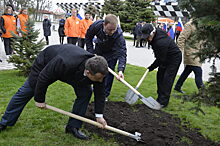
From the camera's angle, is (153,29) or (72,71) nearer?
(72,71)

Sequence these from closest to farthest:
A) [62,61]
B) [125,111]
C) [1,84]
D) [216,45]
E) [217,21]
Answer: [217,21], [216,45], [62,61], [125,111], [1,84]

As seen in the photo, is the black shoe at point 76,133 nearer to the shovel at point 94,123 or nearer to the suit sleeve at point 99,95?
the shovel at point 94,123

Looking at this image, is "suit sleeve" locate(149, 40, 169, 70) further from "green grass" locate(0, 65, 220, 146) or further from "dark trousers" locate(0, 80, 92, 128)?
"dark trousers" locate(0, 80, 92, 128)

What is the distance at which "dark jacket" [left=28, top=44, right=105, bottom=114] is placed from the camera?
291cm

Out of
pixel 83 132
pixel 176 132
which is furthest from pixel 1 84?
pixel 176 132

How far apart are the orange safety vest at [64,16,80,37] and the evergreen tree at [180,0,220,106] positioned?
337 inches

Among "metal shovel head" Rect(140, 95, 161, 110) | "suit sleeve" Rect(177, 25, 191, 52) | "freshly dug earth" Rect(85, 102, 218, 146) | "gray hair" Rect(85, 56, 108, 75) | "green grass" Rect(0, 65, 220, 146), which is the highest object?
"suit sleeve" Rect(177, 25, 191, 52)

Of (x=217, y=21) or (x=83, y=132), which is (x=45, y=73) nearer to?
(x=83, y=132)

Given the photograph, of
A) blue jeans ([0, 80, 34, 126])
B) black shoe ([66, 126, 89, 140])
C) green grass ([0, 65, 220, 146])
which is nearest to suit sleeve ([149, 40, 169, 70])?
green grass ([0, 65, 220, 146])

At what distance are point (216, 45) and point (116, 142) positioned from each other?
192cm

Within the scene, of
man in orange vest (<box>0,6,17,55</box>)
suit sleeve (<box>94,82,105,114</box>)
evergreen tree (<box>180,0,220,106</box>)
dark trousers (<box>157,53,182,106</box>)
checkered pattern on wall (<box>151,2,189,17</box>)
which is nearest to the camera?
evergreen tree (<box>180,0,220,106</box>)

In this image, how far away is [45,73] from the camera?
2932 millimetres

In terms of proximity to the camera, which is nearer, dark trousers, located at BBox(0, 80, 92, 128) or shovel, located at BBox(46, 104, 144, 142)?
shovel, located at BBox(46, 104, 144, 142)

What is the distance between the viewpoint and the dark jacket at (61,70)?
9.53 ft
